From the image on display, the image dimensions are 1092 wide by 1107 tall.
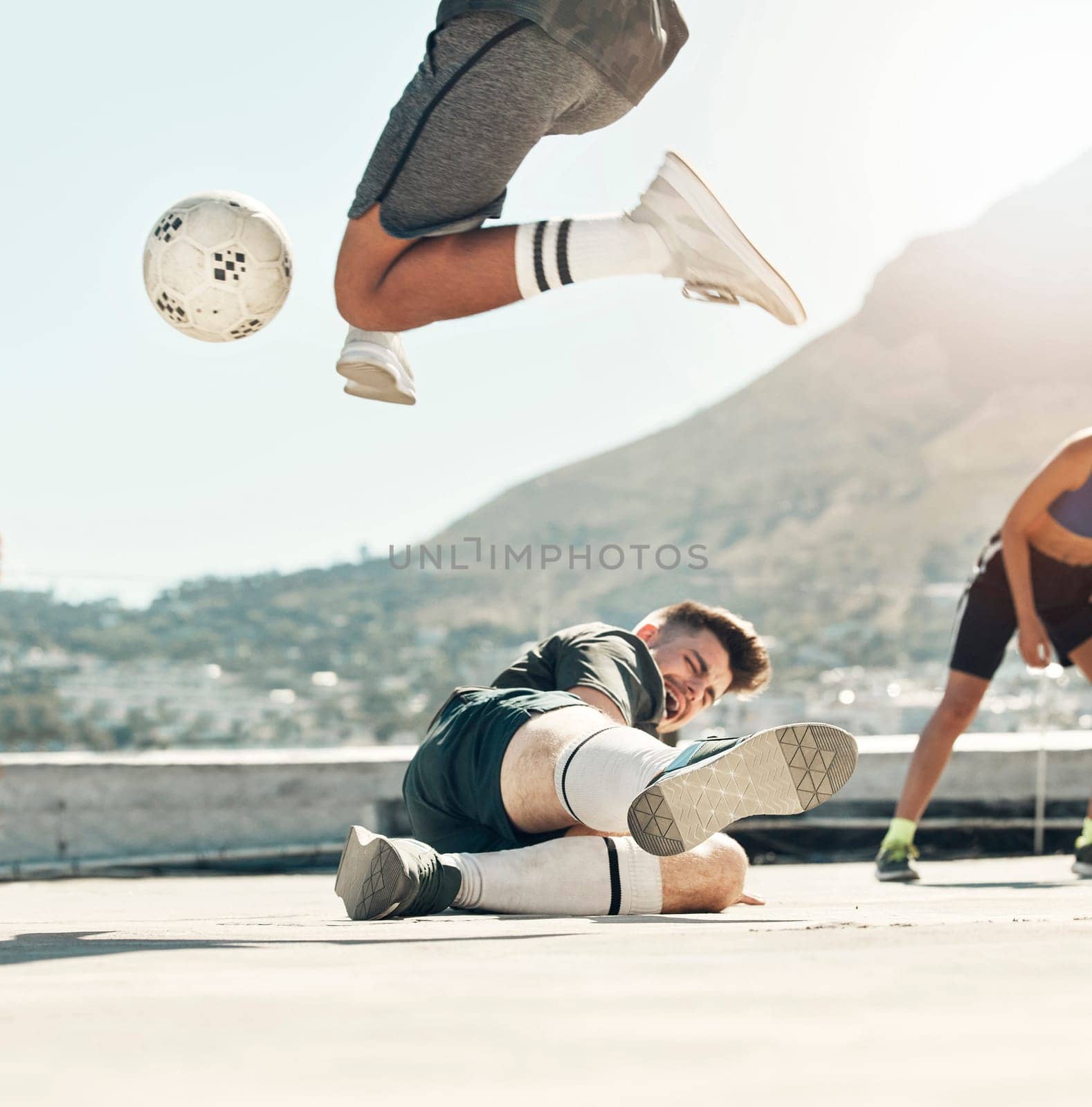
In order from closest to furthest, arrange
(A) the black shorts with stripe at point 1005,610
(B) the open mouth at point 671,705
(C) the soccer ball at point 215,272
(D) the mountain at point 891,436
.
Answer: (B) the open mouth at point 671,705
(C) the soccer ball at point 215,272
(A) the black shorts with stripe at point 1005,610
(D) the mountain at point 891,436

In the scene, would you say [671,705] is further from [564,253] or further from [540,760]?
[564,253]

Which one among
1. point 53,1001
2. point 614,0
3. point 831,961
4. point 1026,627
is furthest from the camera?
point 1026,627

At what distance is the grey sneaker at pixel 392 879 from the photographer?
6.23 feet

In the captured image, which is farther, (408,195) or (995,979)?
(408,195)

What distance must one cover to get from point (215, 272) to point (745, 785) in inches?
68.6

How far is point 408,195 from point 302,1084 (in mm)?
1827

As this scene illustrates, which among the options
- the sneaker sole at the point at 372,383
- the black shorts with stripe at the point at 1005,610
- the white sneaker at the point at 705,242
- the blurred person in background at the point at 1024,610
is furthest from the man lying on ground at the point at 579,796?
the black shorts with stripe at the point at 1005,610

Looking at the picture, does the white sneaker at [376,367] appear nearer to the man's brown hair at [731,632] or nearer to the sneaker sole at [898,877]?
the man's brown hair at [731,632]

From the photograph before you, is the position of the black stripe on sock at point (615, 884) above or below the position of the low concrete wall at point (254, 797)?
above

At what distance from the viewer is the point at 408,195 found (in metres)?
2.32

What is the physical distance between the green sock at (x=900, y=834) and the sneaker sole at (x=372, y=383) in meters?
1.87

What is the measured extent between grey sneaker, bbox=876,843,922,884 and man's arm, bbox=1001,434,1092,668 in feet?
2.07

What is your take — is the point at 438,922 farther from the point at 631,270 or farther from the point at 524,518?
the point at 524,518

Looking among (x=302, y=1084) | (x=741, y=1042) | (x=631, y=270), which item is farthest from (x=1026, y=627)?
(x=302, y=1084)
